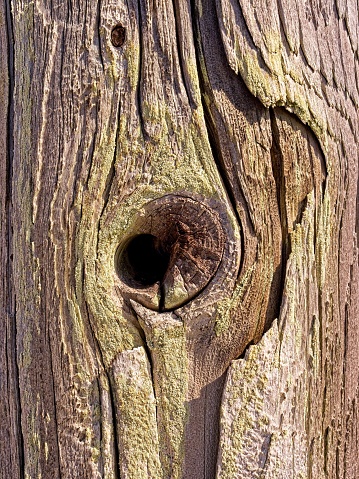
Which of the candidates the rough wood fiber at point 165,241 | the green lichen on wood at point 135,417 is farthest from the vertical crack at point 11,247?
the green lichen on wood at point 135,417

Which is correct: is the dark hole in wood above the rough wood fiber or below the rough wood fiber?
above

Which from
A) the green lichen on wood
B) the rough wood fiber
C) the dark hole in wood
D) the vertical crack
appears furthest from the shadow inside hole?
the dark hole in wood

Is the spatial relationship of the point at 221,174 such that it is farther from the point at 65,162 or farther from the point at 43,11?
the point at 43,11

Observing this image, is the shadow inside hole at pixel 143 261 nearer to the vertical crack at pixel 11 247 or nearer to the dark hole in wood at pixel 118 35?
the vertical crack at pixel 11 247

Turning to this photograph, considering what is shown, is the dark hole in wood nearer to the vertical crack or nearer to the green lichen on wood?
the vertical crack

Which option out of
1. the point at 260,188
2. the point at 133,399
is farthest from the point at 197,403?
the point at 260,188

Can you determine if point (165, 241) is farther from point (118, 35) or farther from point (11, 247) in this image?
point (118, 35)

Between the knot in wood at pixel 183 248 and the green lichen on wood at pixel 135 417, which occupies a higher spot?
the knot in wood at pixel 183 248
